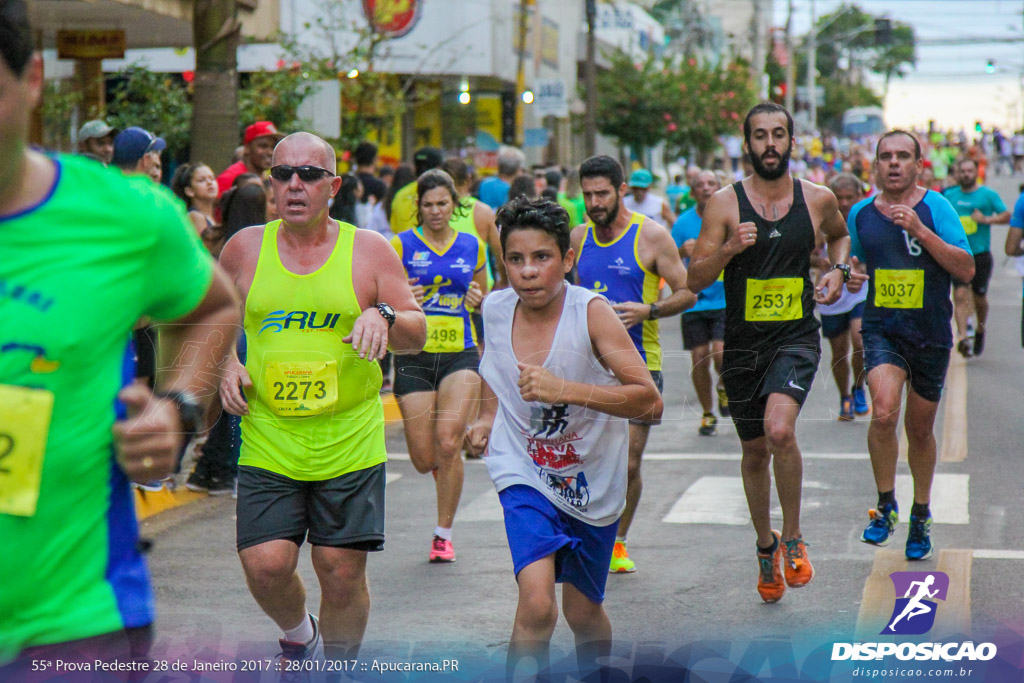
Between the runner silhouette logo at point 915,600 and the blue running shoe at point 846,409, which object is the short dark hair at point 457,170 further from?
the runner silhouette logo at point 915,600

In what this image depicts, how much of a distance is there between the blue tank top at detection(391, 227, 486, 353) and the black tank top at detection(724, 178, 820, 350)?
1.83 metres

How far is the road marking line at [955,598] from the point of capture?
5.51 metres

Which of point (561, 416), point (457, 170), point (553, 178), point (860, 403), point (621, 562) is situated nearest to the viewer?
point (561, 416)

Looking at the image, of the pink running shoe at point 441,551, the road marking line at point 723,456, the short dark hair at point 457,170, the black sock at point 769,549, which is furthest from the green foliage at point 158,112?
the black sock at point 769,549

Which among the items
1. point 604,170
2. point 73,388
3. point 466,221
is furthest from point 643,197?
point 73,388

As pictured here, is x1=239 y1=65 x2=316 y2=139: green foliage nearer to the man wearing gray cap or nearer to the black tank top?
the man wearing gray cap

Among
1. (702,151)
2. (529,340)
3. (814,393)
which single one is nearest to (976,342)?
(814,393)

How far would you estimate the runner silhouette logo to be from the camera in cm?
562

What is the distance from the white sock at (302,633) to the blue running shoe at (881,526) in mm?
3248

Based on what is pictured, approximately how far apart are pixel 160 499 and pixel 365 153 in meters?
6.44

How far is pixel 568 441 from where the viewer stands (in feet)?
14.7

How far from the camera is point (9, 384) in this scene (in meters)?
2.31

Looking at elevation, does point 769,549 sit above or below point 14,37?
below

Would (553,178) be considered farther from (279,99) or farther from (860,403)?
(860,403)
